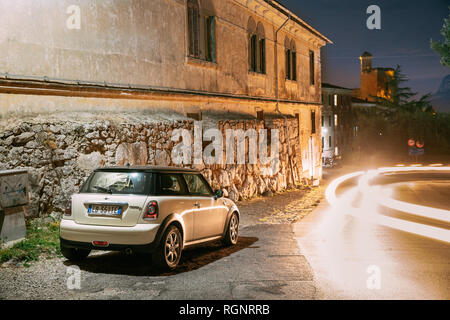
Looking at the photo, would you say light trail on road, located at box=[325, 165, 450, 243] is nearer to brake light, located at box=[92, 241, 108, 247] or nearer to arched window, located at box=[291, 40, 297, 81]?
brake light, located at box=[92, 241, 108, 247]

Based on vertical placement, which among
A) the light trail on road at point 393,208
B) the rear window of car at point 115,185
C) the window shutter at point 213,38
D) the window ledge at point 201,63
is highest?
the window shutter at point 213,38

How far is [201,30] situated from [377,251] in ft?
35.5

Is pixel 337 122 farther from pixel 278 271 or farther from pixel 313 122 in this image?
pixel 278 271

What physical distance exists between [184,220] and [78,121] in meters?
4.81

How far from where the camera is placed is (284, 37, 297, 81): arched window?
25.7 meters

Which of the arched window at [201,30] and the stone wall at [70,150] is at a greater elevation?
the arched window at [201,30]

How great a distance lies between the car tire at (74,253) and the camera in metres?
7.50

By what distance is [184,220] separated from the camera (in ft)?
24.7

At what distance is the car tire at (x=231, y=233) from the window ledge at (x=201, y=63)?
7.85 m

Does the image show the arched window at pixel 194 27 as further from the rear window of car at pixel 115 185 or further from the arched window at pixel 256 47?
the rear window of car at pixel 115 185

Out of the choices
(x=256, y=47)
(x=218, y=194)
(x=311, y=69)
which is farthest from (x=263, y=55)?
(x=218, y=194)

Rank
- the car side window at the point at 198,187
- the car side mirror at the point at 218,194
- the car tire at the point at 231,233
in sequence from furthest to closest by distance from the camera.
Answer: the car tire at the point at 231,233 < the car side mirror at the point at 218,194 < the car side window at the point at 198,187

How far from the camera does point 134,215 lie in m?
6.88

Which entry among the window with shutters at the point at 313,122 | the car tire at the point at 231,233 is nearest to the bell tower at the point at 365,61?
the window with shutters at the point at 313,122
